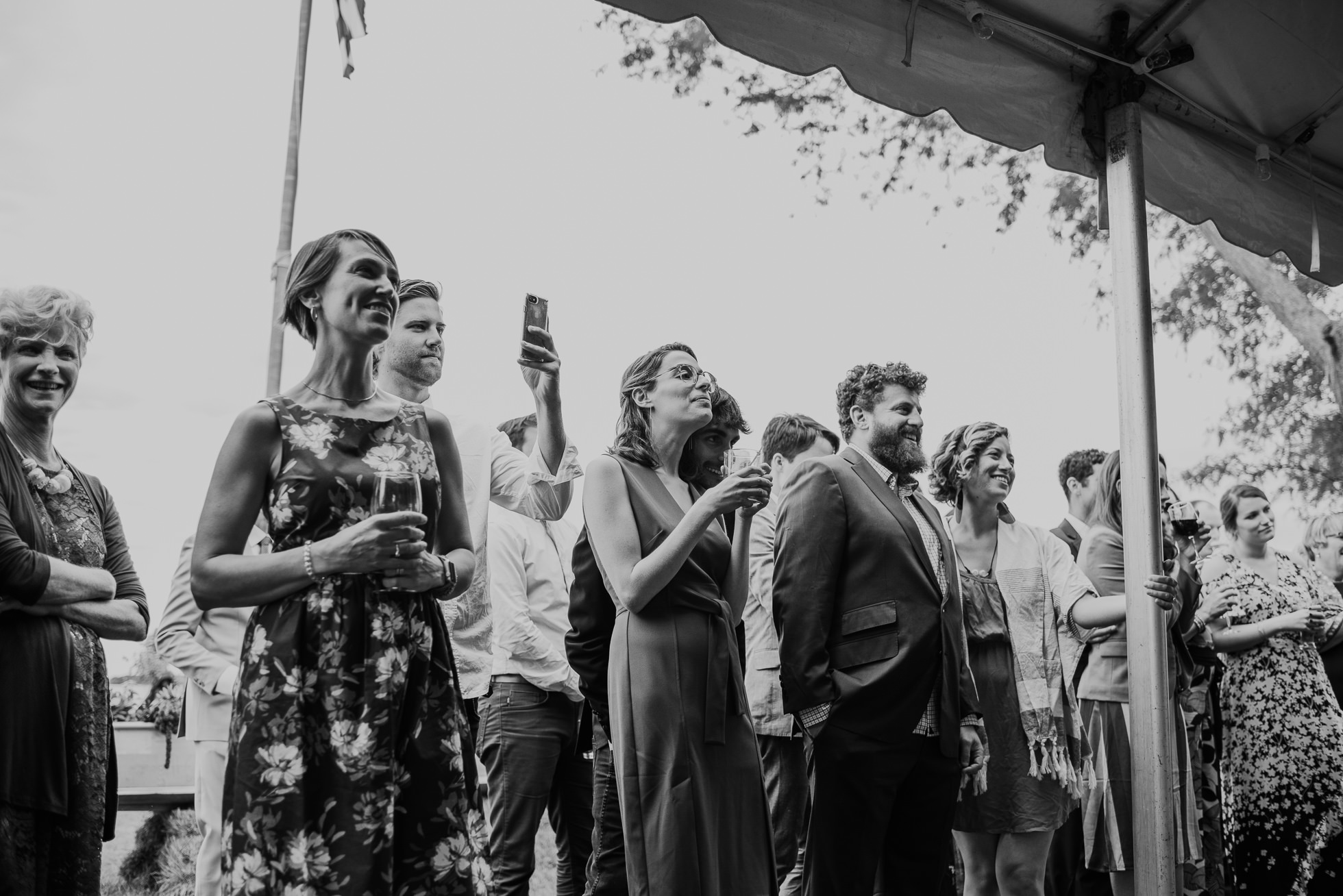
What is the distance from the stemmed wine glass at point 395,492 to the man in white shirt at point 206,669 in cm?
126

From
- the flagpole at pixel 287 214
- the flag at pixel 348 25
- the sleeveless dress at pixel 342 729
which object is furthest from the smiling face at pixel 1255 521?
the flagpole at pixel 287 214

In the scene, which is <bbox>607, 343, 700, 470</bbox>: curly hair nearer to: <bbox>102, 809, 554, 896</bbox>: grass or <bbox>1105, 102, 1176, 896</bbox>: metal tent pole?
<bbox>1105, 102, 1176, 896</bbox>: metal tent pole

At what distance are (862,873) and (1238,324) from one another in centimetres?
1091

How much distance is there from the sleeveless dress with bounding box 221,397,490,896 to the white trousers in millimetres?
1214

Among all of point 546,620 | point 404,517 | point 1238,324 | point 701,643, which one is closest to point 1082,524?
point 546,620

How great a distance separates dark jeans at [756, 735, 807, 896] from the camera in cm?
496

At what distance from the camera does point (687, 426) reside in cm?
385

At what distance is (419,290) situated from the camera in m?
3.76

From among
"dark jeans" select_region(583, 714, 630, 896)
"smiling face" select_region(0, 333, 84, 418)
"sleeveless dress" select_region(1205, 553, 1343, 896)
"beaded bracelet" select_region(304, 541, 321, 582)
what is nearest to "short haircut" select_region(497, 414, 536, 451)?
"dark jeans" select_region(583, 714, 630, 896)

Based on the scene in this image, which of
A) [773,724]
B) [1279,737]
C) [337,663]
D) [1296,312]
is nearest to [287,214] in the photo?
[773,724]

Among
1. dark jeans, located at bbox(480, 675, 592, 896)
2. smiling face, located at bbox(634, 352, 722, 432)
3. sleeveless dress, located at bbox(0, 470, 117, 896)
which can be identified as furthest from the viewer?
dark jeans, located at bbox(480, 675, 592, 896)

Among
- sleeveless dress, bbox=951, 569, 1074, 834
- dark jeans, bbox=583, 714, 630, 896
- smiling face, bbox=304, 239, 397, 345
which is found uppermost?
smiling face, bbox=304, 239, 397, 345

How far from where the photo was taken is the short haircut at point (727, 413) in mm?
4141

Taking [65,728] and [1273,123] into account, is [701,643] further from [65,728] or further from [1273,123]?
[1273,123]
